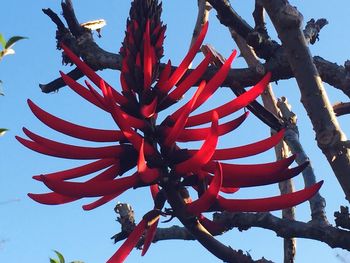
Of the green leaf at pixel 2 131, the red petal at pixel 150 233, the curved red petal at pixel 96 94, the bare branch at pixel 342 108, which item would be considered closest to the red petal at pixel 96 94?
the curved red petal at pixel 96 94

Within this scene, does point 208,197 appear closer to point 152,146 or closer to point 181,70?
point 152,146

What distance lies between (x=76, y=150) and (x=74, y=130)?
5 centimetres

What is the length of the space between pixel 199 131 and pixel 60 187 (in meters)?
0.30

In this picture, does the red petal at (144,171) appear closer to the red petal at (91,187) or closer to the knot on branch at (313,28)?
the red petal at (91,187)

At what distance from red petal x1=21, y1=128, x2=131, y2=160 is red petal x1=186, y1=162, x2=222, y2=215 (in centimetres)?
19

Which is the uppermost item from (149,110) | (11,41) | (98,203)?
(11,41)

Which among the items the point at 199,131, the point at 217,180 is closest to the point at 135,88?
the point at 199,131

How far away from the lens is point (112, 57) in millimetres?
1793

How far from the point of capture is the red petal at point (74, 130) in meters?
1.15

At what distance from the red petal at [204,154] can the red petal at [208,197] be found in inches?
0.9

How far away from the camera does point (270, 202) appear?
1.03 metres

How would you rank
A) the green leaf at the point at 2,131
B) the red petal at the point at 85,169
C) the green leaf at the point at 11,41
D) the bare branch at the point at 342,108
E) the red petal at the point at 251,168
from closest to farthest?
the red petal at the point at 251,168 → the red petal at the point at 85,169 → the bare branch at the point at 342,108 → the green leaf at the point at 2,131 → the green leaf at the point at 11,41

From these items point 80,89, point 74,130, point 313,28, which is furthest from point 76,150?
point 313,28

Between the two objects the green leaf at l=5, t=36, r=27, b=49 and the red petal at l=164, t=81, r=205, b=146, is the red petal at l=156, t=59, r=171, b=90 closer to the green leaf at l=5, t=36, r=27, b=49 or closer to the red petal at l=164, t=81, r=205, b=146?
the red petal at l=164, t=81, r=205, b=146
